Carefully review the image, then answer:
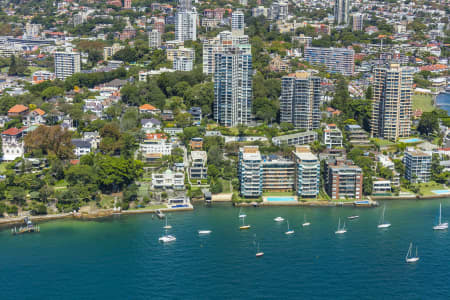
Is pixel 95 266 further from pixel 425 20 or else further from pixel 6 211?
pixel 425 20

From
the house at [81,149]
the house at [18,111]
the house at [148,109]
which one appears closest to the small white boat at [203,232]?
the house at [81,149]

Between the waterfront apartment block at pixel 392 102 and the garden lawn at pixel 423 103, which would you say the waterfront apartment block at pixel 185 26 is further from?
the waterfront apartment block at pixel 392 102

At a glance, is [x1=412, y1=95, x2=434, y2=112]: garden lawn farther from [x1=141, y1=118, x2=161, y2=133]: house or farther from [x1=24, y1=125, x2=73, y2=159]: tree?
[x1=24, y1=125, x2=73, y2=159]: tree

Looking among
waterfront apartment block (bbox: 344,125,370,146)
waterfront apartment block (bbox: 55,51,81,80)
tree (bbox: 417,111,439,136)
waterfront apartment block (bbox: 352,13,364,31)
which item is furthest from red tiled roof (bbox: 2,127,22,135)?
waterfront apartment block (bbox: 352,13,364,31)

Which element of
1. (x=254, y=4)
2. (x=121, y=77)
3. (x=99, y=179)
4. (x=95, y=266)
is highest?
(x=254, y=4)

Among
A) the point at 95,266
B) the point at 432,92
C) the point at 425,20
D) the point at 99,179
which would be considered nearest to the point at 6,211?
the point at 99,179
